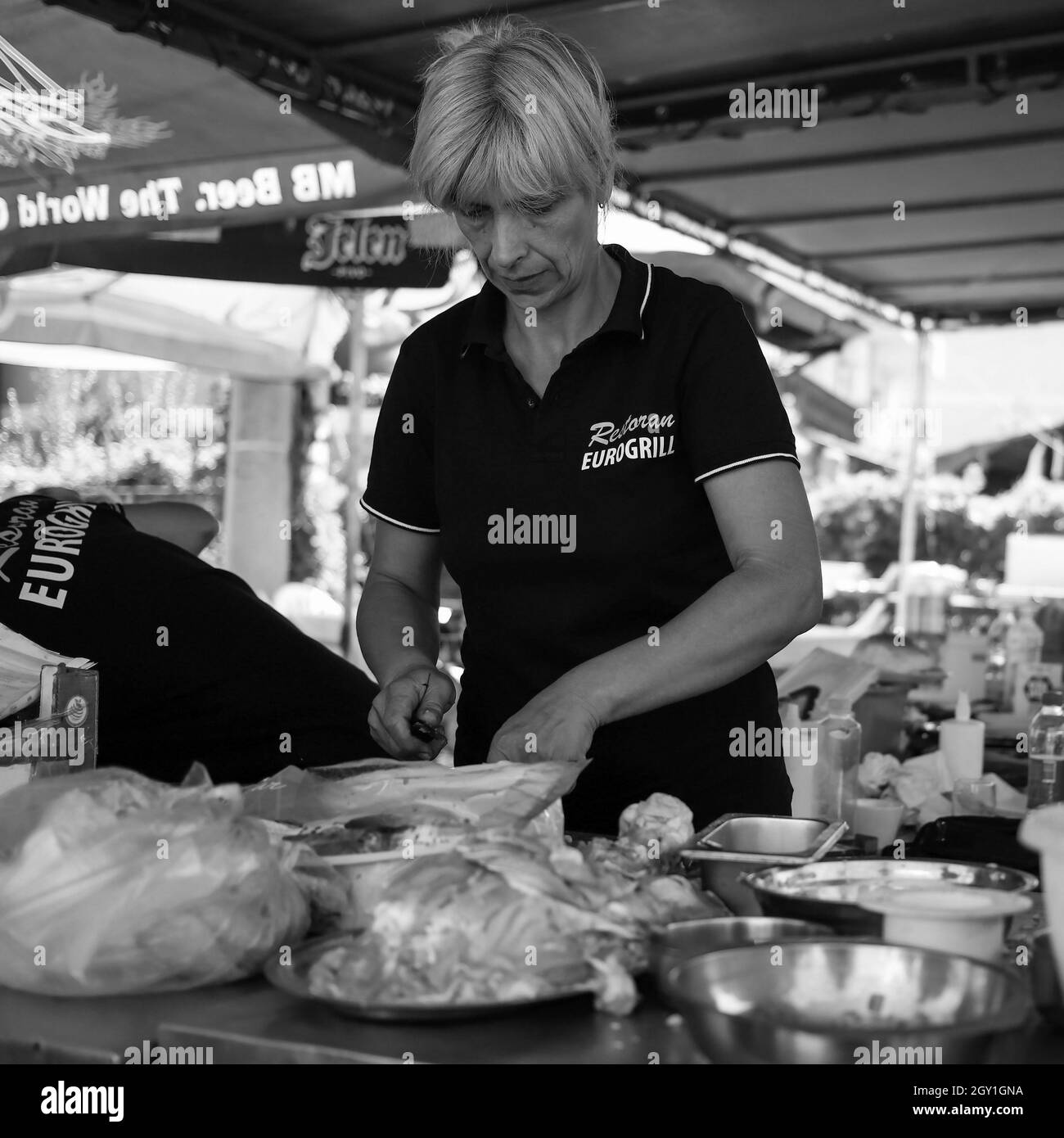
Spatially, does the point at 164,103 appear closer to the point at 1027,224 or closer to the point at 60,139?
the point at 60,139

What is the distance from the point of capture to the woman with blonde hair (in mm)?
1663

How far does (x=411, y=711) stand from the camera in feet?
6.08

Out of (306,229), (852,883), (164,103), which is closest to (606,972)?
(852,883)

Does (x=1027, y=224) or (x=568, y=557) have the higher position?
(x=1027, y=224)

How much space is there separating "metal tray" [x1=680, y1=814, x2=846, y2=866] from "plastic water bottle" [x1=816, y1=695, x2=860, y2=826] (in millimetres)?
881

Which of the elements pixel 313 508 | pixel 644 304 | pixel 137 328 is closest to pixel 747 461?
pixel 644 304

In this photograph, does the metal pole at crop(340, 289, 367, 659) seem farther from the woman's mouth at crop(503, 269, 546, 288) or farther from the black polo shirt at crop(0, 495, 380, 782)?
the woman's mouth at crop(503, 269, 546, 288)

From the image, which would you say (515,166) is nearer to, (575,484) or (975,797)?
(575,484)

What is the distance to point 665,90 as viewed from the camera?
14.0ft

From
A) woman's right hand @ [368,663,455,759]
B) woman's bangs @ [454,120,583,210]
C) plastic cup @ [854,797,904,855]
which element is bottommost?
plastic cup @ [854,797,904,855]

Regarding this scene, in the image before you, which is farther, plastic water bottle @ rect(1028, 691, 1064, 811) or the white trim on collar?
plastic water bottle @ rect(1028, 691, 1064, 811)

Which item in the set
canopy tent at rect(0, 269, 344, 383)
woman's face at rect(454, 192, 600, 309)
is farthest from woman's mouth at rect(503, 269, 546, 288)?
canopy tent at rect(0, 269, 344, 383)

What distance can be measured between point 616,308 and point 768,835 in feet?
2.61
